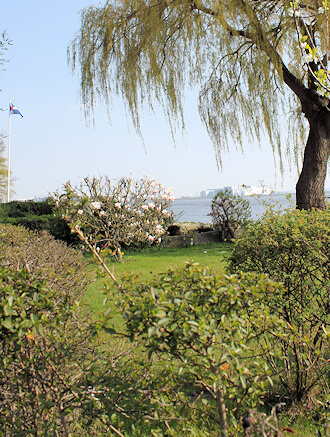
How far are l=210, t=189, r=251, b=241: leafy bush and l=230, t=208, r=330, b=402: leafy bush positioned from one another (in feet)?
29.4

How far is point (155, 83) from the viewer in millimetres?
6762

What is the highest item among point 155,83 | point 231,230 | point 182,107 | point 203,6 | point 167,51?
point 203,6

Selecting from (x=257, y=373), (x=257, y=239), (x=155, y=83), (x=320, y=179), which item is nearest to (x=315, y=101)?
(x=320, y=179)

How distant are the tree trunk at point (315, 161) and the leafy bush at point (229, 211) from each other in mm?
3586

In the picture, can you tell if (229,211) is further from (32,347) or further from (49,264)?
(32,347)

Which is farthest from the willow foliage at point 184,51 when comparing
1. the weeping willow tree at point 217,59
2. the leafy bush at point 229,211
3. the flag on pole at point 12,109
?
the flag on pole at point 12,109

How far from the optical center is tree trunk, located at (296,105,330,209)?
26.3 feet

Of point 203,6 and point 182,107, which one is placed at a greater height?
point 203,6

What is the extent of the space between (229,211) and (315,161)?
4089mm

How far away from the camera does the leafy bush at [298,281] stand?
245cm

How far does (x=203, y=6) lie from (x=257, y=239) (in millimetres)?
5553

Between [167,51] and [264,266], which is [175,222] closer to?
[167,51]

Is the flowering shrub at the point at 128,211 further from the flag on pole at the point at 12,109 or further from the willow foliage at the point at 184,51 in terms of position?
the flag on pole at the point at 12,109

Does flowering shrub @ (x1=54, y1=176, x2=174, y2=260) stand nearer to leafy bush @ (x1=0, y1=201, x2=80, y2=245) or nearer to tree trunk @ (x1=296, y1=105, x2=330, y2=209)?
leafy bush @ (x1=0, y1=201, x2=80, y2=245)
